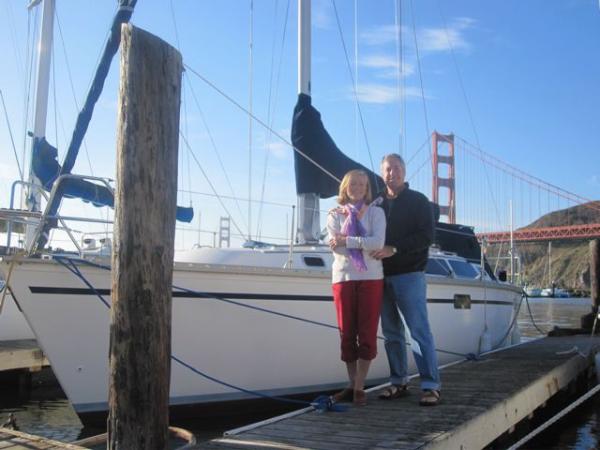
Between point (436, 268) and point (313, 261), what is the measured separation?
1746 mm

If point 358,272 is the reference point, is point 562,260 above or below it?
above

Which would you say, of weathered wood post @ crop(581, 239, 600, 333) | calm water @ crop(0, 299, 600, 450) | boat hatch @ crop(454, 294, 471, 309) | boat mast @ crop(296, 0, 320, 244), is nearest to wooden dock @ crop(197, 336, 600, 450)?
calm water @ crop(0, 299, 600, 450)

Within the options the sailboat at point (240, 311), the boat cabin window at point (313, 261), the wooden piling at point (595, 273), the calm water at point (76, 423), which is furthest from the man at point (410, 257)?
the wooden piling at point (595, 273)

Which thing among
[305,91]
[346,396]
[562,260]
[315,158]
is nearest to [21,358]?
[315,158]

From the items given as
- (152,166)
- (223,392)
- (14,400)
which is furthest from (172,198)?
(14,400)

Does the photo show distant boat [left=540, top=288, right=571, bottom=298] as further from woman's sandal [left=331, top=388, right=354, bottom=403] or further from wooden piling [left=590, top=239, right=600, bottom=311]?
woman's sandal [left=331, top=388, right=354, bottom=403]

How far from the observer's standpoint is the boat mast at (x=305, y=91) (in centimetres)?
831

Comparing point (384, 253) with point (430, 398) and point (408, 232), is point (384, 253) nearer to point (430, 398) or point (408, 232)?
Result: point (408, 232)

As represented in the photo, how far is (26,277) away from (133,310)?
7.47 feet

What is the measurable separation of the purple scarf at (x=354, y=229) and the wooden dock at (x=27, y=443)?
82.8 inches

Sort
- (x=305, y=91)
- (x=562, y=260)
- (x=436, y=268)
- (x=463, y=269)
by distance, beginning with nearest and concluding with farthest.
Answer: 1. (x=436, y=268)
2. (x=305, y=91)
3. (x=463, y=269)
4. (x=562, y=260)

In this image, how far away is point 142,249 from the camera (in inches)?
136

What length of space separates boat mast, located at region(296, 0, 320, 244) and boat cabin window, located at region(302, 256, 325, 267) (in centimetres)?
63

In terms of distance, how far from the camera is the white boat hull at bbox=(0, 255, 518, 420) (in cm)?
536
